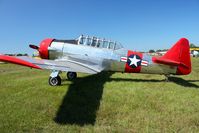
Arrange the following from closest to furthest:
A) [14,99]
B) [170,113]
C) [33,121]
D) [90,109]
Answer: [33,121]
[170,113]
[90,109]
[14,99]

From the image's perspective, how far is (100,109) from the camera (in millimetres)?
6828

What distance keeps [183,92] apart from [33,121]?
5.89 meters

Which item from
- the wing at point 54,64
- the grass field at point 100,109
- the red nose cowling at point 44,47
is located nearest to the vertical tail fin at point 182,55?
the grass field at point 100,109

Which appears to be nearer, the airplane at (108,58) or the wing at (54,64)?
the wing at (54,64)

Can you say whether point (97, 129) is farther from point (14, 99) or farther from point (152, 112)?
point (14, 99)

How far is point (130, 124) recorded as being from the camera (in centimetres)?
564

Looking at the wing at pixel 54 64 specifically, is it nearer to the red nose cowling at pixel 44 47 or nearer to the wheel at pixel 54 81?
the wheel at pixel 54 81

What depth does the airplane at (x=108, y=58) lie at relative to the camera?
36.4 feet

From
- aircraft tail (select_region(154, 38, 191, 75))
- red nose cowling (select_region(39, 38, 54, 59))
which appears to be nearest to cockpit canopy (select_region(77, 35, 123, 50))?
red nose cowling (select_region(39, 38, 54, 59))

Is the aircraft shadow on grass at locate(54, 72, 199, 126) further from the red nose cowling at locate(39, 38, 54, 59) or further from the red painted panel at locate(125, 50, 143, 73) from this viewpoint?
the red nose cowling at locate(39, 38, 54, 59)

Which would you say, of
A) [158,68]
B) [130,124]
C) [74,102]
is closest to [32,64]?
[74,102]

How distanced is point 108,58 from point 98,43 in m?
1.03

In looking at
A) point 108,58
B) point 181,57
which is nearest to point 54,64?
point 108,58

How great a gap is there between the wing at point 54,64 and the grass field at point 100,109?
933 mm
